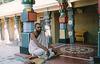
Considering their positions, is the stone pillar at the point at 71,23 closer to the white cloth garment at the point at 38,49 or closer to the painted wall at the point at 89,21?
the painted wall at the point at 89,21

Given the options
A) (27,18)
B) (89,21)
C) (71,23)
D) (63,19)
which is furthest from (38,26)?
(89,21)

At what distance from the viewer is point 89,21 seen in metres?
15.1

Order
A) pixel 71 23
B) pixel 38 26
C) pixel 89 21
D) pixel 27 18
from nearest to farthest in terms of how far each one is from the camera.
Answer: pixel 38 26 < pixel 27 18 < pixel 71 23 < pixel 89 21

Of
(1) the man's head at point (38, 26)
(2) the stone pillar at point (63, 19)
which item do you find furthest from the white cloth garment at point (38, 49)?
(2) the stone pillar at point (63, 19)

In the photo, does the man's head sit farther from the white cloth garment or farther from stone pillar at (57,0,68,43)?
stone pillar at (57,0,68,43)

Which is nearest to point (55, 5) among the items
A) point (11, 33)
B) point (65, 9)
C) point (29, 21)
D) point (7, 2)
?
point (65, 9)

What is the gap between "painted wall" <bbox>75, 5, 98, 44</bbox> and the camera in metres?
14.6

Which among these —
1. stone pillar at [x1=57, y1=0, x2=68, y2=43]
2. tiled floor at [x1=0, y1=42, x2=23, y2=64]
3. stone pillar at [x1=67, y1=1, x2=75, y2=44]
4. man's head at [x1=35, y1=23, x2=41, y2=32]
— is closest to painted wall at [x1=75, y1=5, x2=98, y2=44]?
stone pillar at [x1=67, y1=1, x2=75, y2=44]

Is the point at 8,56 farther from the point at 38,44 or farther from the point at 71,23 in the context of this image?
the point at 38,44

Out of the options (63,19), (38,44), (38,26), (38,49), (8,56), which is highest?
(63,19)

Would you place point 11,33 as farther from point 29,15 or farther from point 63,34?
point 29,15

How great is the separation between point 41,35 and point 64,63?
113 cm

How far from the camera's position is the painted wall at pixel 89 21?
14633 millimetres

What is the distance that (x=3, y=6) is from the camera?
77.9ft
